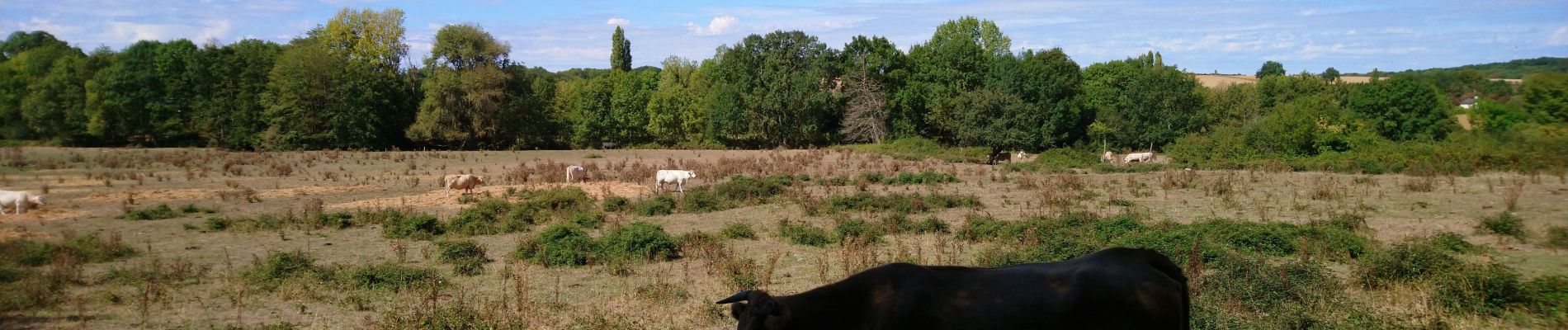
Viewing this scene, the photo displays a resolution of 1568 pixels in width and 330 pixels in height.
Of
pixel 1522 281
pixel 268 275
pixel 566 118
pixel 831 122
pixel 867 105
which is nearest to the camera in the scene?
pixel 1522 281

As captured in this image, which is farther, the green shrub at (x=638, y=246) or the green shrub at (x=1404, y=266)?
the green shrub at (x=638, y=246)

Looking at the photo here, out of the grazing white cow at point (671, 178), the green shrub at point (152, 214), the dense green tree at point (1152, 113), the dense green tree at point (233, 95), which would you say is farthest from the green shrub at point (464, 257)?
the dense green tree at point (1152, 113)

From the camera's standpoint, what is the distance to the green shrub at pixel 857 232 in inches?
672

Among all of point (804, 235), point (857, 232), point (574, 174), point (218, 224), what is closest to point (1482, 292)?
point (857, 232)

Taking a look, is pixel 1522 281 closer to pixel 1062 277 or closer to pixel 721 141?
pixel 1062 277

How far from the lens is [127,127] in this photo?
2457 inches

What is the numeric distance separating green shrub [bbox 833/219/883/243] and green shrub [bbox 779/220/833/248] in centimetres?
28

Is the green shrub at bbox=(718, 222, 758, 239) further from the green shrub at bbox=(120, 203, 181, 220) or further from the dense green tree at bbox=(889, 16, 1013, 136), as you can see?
the dense green tree at bbox=(889, 16, 1013, 136)

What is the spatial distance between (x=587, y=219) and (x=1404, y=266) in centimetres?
1634

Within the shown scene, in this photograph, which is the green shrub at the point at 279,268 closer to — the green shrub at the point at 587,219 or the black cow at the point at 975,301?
the green shrub at the point at 587,219

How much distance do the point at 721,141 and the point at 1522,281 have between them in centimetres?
6903

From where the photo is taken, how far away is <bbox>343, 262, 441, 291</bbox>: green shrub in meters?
12.5

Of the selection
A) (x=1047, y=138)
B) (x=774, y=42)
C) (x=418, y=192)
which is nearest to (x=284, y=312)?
(x=418, y=192)

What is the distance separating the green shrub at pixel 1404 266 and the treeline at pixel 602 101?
41.1 metres
